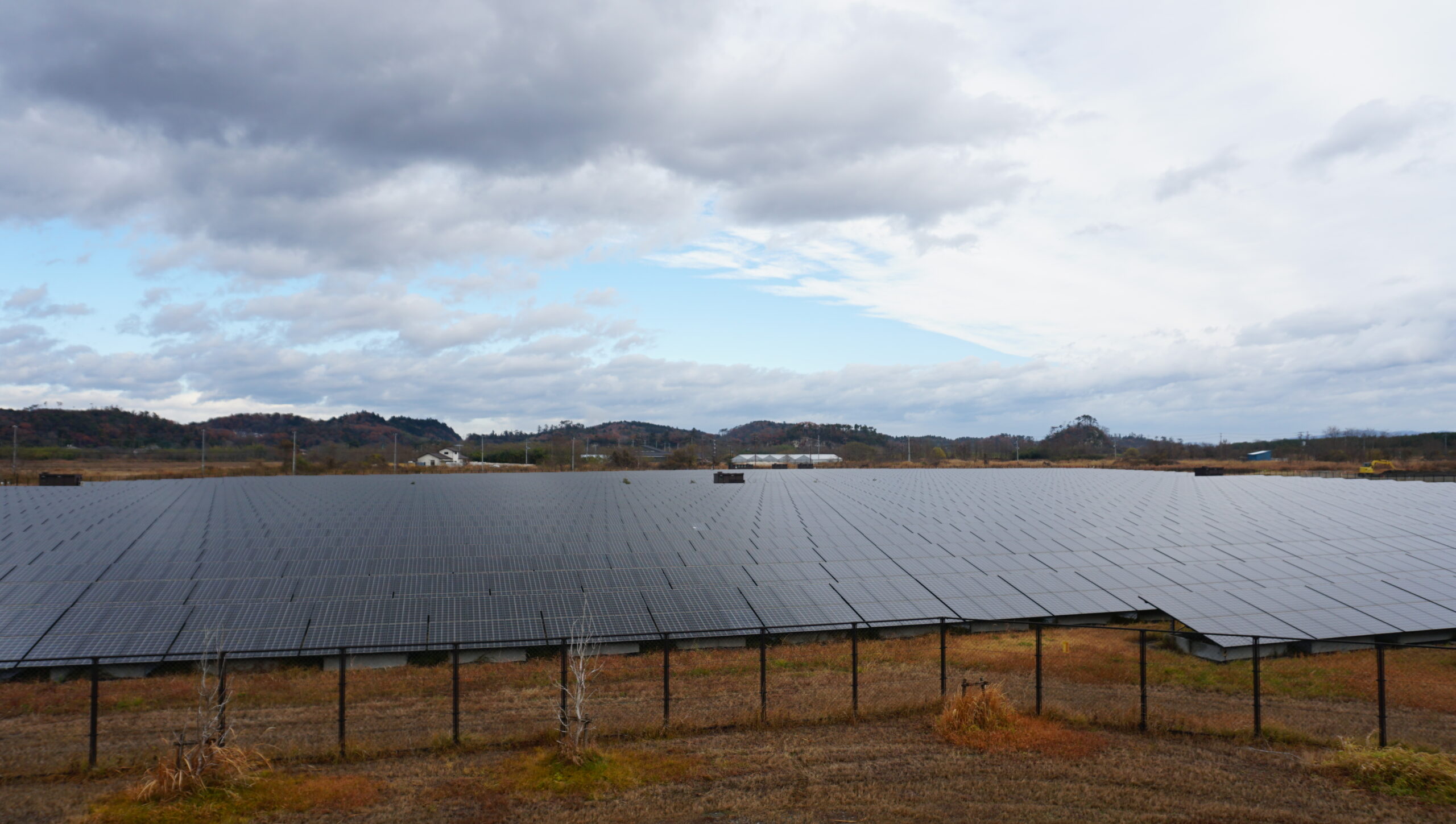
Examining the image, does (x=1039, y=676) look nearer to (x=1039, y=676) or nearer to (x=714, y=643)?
(x=1039, y=676)

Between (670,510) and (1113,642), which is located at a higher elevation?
(670,510)

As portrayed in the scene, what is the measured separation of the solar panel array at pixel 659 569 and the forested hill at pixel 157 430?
353 ft

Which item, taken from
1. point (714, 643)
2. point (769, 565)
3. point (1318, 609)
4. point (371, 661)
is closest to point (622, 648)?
point (714, 643)

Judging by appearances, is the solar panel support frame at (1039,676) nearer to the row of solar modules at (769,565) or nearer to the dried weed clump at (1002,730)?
the dried weed clump at (1002,730)

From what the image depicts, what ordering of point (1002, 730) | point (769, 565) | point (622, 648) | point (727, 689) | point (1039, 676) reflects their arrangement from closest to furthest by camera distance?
point (1002, 730) < point (1039, 676) < point (727, 689) < point (622, 648) < point (769, 565)

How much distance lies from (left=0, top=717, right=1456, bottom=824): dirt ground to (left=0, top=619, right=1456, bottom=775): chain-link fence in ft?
3.50

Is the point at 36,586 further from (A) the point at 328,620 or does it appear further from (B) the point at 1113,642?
(B) the point at 1113,642

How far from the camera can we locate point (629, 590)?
80.7 ft

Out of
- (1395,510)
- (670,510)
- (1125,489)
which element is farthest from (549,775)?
(1125,489)

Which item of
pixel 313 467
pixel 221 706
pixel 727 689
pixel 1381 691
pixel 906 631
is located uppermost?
pixel 313 467

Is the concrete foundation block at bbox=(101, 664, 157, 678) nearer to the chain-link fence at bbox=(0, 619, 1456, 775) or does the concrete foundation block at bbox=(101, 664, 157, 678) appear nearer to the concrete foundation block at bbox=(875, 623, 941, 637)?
the chain-link fence at bbox=(0, 619, 1456, 775)

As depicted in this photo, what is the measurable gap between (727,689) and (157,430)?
18827 cm

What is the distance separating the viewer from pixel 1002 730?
1384cm

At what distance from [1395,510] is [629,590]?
166 ft
